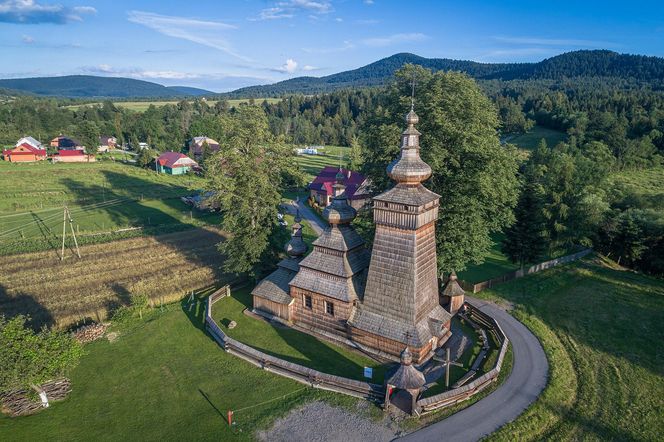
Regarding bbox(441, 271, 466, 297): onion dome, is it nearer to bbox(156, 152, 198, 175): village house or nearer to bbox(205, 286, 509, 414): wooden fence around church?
bbox(205, 286, 509, 414): wooden fence around church

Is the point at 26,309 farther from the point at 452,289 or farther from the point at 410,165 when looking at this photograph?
the point at 452,289

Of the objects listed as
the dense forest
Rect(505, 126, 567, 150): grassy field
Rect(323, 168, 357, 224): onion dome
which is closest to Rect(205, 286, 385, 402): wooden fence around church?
Rect(323, 168, 357, 224): onion dome

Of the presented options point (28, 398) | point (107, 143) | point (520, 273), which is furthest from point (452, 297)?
point (107, 143)

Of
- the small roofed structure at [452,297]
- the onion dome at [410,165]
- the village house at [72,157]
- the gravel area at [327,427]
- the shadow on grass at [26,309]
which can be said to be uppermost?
the onion dome at [410,165]

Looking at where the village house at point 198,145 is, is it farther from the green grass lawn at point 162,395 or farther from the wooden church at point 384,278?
the wooden church at point 384,278

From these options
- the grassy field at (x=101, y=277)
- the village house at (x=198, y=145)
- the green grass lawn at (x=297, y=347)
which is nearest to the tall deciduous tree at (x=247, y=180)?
the green grass lawn at (x=297, y=347)

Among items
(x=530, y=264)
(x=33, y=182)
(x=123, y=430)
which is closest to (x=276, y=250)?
(x=123, y=430)
